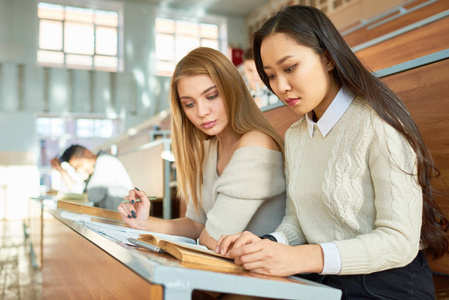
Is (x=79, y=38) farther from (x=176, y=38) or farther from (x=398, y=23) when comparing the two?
(x=398, y=23)

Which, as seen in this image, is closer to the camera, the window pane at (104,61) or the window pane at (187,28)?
the window pane at (104,61)

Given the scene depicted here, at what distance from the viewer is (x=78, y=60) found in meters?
10.2

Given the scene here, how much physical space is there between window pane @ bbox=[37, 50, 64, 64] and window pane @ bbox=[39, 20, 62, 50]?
0.12m

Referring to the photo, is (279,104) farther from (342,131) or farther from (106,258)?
(106,258)

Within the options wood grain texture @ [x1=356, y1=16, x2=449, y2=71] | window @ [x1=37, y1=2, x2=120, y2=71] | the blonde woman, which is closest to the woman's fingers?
the blonde woman

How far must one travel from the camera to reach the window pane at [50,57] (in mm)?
9891

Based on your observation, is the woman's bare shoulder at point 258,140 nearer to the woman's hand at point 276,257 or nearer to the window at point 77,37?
the woman's hand at point 276,257

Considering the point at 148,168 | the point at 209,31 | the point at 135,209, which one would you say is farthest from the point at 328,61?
the point at 209,31

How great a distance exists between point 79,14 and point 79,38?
62 centimetres

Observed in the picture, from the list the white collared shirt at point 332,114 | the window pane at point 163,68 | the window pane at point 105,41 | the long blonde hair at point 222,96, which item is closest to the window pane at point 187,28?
the window pane at point 163,68

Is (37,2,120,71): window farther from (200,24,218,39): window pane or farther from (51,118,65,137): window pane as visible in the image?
(200,24,218,39): window pane

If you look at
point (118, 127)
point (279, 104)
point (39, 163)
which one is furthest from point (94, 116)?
point (279, 104)

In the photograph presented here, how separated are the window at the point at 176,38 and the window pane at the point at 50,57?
239cm

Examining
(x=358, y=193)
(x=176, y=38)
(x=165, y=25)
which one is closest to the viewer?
(x=358, y=193)
